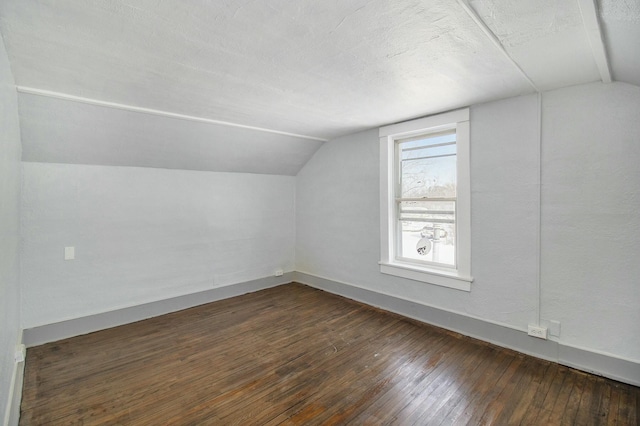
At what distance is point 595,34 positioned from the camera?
1619 millimetres

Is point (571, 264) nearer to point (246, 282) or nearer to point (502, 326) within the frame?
point (502, 326)

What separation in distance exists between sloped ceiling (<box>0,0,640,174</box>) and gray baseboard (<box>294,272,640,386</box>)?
Answer: 210cm

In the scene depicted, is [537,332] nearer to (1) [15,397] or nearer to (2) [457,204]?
(2) [457,204]

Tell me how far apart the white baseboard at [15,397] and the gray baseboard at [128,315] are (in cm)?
60

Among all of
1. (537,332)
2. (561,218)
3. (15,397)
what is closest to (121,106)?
(15,397)

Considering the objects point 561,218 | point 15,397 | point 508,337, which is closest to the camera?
point 15,397

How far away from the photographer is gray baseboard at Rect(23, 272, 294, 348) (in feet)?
9.72

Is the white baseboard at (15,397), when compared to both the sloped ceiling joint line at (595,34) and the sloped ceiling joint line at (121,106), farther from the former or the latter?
the sloped ceiling joint line at (595,34)

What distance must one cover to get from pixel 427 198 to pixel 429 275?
87 centimetres

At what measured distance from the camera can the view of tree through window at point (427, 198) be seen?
3338 mm

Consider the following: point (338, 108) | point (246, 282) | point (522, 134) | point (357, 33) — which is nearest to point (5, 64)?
point (357, 33)

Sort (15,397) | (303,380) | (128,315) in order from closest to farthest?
1. (15,397)
2. (303,380)
3. (128,315)

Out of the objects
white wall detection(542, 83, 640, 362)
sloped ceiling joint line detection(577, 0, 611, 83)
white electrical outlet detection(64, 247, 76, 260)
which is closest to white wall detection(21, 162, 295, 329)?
white electrical outlet detection(64, 247, 76, 260)

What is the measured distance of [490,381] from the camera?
2.30 m
